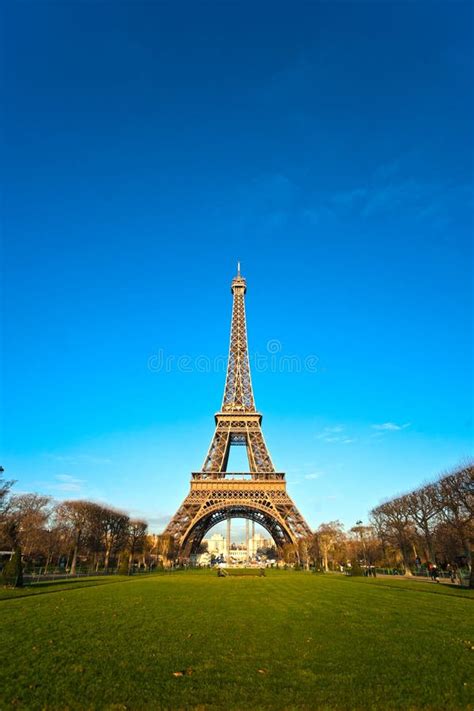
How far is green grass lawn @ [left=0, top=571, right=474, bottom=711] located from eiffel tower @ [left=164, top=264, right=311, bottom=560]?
47.3 meters

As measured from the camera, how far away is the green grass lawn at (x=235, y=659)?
653cm

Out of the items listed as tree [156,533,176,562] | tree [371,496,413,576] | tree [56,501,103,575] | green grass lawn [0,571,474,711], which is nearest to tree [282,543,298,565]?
tree [371,496,413,576]

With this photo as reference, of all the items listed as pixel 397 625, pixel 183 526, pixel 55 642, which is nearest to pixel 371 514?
pixel 183 526

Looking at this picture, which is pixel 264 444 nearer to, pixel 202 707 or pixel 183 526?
pixel 183 526

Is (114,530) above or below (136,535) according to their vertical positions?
above

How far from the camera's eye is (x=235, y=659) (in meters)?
8.56

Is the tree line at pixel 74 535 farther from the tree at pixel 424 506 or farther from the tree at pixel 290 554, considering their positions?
the tree at pixel 424 506

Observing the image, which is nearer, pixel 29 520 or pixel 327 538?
pixel 29 520

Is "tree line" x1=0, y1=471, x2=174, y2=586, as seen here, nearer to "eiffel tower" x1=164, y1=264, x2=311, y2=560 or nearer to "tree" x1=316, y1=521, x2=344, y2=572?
"eiffel tower" x1=164, y1=264, x2=311, y2=560

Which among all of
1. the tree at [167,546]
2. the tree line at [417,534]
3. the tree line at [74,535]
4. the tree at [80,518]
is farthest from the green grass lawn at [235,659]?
the tree at [167,546]

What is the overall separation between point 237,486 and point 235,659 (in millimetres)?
57235

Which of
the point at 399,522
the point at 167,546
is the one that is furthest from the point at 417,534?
the point at 167,546

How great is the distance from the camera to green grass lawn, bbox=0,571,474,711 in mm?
6529

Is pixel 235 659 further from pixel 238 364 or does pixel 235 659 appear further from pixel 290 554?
pixel 238 364
